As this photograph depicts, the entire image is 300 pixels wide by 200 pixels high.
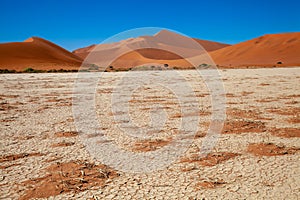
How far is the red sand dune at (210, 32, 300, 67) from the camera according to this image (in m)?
49.6

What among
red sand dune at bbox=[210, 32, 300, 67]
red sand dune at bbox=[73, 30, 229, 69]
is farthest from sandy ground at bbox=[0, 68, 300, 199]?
red sand dune at bbox=[73, 30, 229, 69]

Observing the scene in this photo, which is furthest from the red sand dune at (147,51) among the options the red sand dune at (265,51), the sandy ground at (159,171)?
the sandy ground at (159,171)

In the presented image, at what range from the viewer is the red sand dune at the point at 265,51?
163 feet

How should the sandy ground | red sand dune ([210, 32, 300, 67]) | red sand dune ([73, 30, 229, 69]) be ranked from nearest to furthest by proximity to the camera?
the sandy ground, red sand dune ([210, 32, 300, 67]), red sand dune ([73, 30, 229, 69])

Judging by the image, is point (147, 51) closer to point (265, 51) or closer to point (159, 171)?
point (265, 51)

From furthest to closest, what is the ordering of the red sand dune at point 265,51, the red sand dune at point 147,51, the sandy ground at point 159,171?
the red sand dune at point 147,51 < the red sand dune at point 265,51 < the sandy ground at point 159,171

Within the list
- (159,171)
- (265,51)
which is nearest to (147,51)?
(265,51)

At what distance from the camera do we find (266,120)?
5.68m

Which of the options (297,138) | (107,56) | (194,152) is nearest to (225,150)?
(194,152)

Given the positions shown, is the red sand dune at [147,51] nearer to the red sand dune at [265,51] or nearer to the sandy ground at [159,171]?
the red sand dune at [265,51]

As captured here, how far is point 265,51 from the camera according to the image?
57344mm

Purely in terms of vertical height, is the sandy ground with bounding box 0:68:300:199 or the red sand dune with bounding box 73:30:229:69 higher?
the red sand dune with bounding box 73:30:229:69

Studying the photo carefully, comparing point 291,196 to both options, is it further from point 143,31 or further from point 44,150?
point 143,31

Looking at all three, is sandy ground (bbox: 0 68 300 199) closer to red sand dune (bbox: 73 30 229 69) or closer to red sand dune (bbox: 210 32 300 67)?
red sand dune (bbox: 210 32 300 67)
